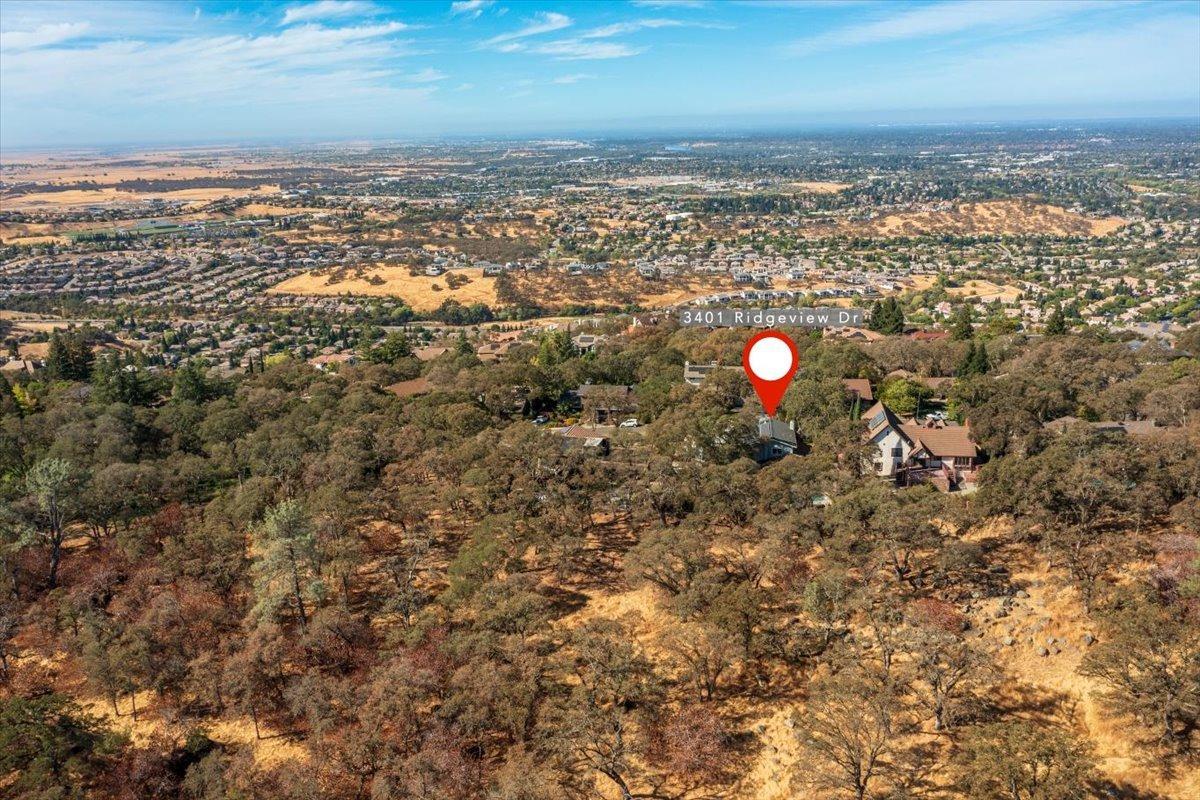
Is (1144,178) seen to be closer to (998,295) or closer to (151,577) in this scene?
(998,295)

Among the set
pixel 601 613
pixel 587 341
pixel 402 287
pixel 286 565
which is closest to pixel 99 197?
pixel 402 287

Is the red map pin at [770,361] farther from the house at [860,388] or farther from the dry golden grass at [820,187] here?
the dry golden grass at [820,187]

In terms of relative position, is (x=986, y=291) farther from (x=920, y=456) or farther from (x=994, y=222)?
(x=920, y=456)

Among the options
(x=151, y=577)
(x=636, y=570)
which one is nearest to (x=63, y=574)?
(x=151, y=577)

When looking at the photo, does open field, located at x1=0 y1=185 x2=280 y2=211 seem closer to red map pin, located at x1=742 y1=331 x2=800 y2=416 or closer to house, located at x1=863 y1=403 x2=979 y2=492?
red map pin, located at x1=742 y1=331 x2=800 y2=416

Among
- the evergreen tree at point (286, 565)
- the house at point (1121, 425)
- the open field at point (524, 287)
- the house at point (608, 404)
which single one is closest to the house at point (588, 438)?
the house at point (608, 404)
